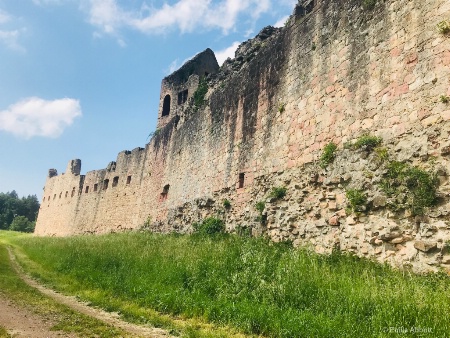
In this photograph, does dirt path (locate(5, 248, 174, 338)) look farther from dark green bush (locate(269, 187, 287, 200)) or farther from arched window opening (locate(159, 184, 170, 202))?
arched window opening (locate(159, 184, 170, 202))

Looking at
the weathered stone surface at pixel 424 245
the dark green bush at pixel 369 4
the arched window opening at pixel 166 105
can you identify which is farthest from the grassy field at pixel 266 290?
the arched window opening at pixel 166 105

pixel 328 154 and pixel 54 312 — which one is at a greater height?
pixel 328 154

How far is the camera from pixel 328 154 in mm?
7824

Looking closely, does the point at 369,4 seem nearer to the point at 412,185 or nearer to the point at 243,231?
the point at 412,185

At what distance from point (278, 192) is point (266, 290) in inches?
143

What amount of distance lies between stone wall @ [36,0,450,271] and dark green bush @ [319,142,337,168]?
0.13 metres

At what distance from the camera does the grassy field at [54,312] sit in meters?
4.86

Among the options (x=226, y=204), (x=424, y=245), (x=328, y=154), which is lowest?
(x=424, y=245)

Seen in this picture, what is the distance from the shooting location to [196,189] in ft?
46.1

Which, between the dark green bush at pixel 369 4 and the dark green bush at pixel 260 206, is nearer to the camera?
the dark green bush at pixel 369 4

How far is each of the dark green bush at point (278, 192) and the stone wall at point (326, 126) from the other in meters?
0.15

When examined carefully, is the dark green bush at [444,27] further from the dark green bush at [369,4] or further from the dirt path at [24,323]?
the dirt path at [24,323]

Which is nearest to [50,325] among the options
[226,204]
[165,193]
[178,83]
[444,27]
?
[226,204]

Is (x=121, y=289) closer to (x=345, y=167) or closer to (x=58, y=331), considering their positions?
(x=58, y=331)
